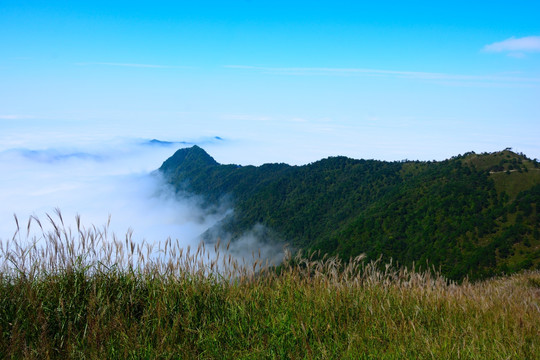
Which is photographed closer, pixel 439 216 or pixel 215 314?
pixel 215 314

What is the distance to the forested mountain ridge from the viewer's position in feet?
166

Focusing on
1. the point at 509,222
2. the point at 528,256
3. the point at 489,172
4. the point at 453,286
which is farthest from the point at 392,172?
the point at 453,286

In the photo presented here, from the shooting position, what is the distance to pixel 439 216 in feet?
220

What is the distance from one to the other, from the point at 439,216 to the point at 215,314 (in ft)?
233

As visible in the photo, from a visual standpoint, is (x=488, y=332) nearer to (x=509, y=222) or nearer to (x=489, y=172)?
(x=509, y=222)

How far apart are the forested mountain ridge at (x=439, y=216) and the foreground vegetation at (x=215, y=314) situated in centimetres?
1999

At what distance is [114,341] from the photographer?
3.00m

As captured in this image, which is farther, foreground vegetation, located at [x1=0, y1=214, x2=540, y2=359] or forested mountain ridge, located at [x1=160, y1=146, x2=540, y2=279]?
forested mountain ridge, located at [x1=160, y1=146, x2=540, y2=279]

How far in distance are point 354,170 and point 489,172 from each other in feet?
171

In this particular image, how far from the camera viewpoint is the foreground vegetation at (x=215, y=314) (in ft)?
9.62

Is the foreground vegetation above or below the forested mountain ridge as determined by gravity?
above

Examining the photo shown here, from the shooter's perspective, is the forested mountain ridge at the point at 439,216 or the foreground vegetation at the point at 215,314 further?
the forested mountain ridge at the point at 439,216

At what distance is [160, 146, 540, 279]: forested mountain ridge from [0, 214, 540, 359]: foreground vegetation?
20.0 metres

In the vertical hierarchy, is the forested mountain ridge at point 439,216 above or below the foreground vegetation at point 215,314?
below
